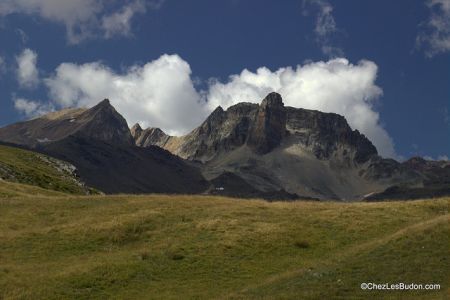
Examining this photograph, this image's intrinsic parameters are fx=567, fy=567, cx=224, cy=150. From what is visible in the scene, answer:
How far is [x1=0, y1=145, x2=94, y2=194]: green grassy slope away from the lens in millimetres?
97750

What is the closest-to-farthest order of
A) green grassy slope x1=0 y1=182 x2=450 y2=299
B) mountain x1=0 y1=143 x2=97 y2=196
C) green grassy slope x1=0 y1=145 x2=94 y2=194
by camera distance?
1. green grassy slope x1=0 y1=182 x2=450 y2=299
2. mountain x1=0 y1=143 x2=97 y2=196
3. green grassy slope x1=0 y1=145 x2=94 y2=194

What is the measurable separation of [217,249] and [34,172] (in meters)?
72.9

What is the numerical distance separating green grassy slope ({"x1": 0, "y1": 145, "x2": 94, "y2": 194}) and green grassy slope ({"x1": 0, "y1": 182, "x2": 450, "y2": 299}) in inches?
1605

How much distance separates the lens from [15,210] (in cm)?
5512

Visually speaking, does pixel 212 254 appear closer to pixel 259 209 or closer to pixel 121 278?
pixel 121 278

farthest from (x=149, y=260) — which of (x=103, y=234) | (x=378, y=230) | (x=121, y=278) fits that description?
(x=378, y=230)

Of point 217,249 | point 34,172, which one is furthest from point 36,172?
point 217,249

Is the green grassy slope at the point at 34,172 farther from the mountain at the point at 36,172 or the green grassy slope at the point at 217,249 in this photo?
the green grassy slope at the point at 217,249

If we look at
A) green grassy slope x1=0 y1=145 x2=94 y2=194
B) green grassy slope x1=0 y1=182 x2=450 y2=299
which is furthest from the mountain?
green grassy slope x1=0 y1=182 x2=450 y2=299

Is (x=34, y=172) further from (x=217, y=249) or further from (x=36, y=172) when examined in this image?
(x=217, y=249)

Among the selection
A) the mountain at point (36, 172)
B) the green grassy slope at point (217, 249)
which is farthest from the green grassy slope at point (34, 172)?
the green grassy slope at point (217, 249)

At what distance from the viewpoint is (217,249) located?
41531 millimetres

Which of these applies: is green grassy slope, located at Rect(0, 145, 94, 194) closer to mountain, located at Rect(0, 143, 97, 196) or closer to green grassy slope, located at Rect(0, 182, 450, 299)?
mountain, located at Rect(0, 143, 97, 196)

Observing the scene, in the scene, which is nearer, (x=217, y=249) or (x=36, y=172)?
(x=217, y=249)
